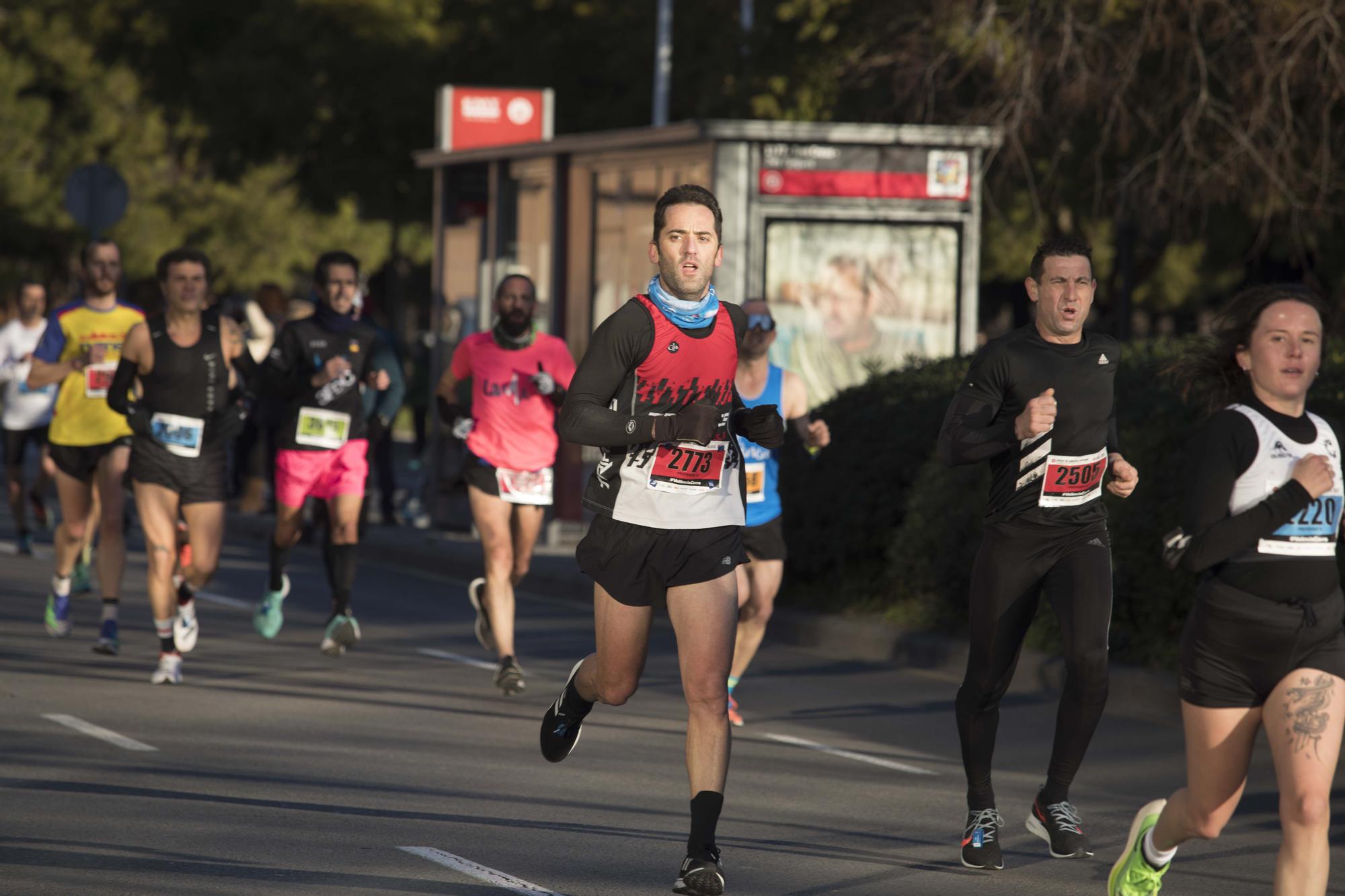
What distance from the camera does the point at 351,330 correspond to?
11.0 m

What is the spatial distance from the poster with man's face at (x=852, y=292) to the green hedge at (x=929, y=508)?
6.12ft

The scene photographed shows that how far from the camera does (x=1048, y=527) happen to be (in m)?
6.52

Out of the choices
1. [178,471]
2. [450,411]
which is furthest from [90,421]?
[450,411]

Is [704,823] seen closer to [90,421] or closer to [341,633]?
[341,633]

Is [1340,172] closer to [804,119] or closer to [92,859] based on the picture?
[804,119]

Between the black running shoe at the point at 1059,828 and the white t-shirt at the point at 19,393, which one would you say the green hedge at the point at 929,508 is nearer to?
the black running shoe at the point at 1059,828

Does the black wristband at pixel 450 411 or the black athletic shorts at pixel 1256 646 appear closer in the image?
the black athletic shorts at pixel 1256 646

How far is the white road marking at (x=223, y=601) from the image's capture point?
13.5 meters

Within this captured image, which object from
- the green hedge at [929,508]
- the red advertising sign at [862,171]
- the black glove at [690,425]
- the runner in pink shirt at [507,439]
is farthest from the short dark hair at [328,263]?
the black glove at [690,425]

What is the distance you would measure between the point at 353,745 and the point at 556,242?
9.00m

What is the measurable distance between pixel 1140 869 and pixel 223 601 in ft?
30.4

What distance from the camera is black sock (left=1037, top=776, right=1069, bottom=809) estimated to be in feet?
21.5

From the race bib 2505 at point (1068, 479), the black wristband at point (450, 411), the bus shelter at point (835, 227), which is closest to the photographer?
the race bib 2505 at point (1068, 479)

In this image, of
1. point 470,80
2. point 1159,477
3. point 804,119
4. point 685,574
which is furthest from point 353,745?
point 470,80
